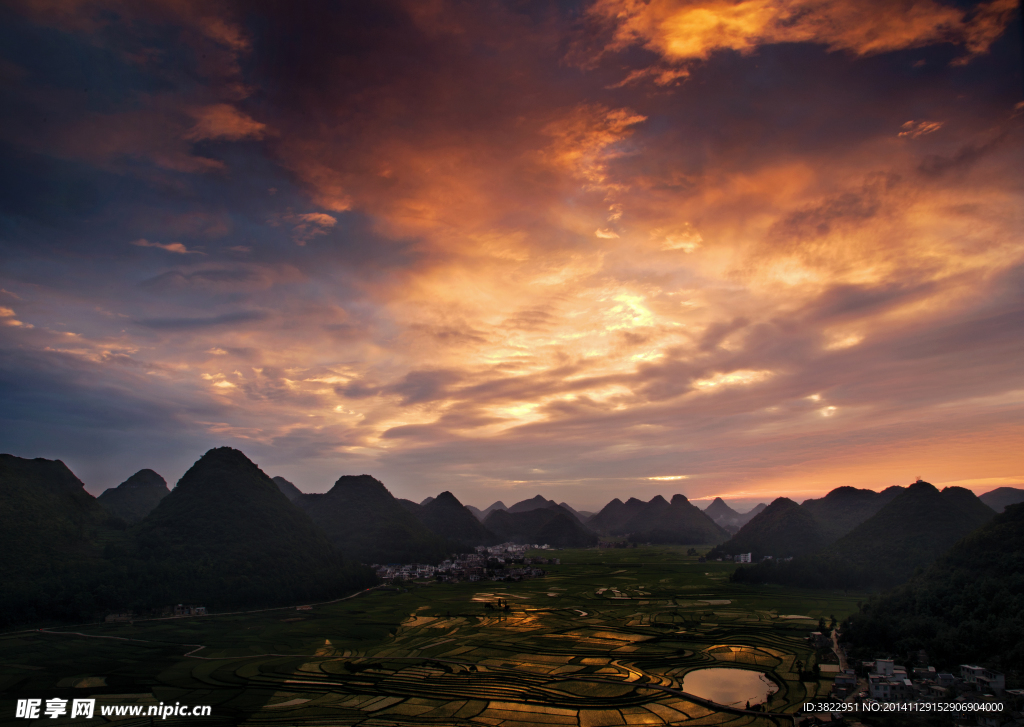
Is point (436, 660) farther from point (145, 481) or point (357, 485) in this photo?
point (145, 481)

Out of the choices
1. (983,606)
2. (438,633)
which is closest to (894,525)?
(983,606)

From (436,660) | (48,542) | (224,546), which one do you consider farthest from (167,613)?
(436,660)

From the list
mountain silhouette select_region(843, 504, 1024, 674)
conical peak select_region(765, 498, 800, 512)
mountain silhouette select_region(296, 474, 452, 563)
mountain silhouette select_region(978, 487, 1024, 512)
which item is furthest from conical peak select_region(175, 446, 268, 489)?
mountain silhouette select_region(978, 487, 1024, 512)

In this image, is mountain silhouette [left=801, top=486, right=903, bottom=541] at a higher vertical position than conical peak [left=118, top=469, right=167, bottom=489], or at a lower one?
lower

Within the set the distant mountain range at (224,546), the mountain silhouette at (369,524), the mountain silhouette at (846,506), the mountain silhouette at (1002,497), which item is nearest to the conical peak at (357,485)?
the mountain silhouette at (369,524)

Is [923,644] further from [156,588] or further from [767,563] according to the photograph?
[156,588]

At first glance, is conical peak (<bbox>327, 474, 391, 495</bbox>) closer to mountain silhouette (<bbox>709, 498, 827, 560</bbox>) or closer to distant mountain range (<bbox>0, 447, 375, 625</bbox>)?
distant mountain range (<bbox>0, 447, 375, 625</bbox>)
